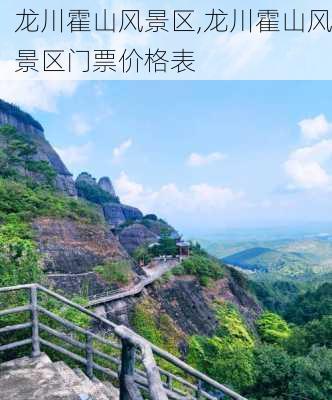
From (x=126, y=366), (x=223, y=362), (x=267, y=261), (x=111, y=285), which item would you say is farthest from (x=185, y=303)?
(x=267, y=261)

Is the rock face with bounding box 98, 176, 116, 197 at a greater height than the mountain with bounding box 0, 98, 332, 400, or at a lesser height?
greater

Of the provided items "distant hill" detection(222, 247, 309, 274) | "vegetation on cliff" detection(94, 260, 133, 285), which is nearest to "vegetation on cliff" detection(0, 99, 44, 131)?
"vegetation on cliff" detection(94, 260, 133, 285)

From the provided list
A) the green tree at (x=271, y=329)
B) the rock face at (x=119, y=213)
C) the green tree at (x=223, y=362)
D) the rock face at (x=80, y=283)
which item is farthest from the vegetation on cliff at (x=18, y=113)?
the green tree at (x=223, y=362)

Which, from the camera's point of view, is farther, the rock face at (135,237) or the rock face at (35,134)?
the rock face at (35,134)

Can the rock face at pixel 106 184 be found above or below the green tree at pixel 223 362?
above

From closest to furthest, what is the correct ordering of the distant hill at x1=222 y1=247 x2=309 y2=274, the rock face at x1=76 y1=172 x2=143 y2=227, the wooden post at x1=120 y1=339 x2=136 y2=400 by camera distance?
the wooden post at x1=120 y1=339 x2=136 y2=400
the rock face at x1=76 y1=172 x2=143 y2=227
the distant hill at x1=222 y1=247 x2=309 y2=274

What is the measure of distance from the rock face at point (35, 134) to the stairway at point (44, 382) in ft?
167

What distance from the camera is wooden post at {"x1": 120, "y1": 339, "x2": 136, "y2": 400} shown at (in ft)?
7.55

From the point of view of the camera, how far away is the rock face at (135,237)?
46.3m

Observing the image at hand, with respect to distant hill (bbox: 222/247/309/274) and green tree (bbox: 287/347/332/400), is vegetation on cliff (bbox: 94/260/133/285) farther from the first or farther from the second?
distant hill (bbox: 222/247/309/274)

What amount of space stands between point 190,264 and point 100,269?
849 cm

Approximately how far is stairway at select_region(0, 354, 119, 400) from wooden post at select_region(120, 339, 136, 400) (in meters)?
1.25

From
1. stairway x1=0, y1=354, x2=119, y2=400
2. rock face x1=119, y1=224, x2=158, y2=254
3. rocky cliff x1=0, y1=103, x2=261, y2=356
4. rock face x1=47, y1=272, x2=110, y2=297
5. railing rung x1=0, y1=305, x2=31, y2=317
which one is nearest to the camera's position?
stairway x1=0, y1=354, x2=119, y2=400

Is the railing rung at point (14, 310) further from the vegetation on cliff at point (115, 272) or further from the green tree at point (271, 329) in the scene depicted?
the green tree at point (271, 329)
